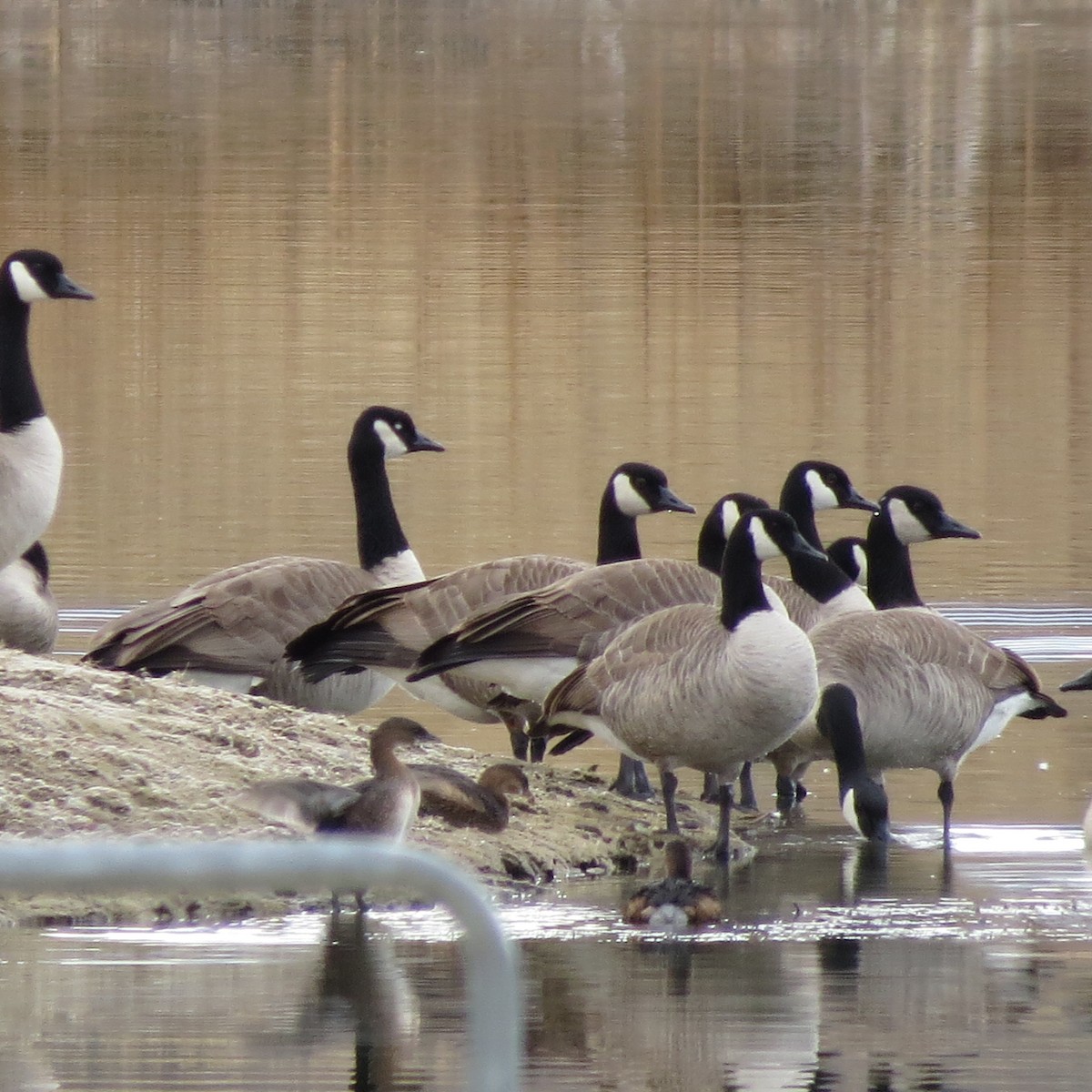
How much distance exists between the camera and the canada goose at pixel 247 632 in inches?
440

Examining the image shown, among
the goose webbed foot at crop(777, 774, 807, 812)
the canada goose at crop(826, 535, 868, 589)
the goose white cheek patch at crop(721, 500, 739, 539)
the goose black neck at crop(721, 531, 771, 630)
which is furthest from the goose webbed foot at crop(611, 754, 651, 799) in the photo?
the canada goose at crop(826, 535, 868, 589)

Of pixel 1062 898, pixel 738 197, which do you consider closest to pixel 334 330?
pixel 738 197

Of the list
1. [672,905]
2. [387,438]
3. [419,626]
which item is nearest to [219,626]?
[419,626]

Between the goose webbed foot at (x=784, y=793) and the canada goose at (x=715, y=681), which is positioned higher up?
the canada goose at (x=715, y=681)

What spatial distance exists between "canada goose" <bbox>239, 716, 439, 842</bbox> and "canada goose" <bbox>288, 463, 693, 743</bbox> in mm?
2104

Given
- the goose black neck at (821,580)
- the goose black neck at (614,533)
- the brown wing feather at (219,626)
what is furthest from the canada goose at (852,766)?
the brown wing feather at (219,626)

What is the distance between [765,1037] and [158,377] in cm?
2004

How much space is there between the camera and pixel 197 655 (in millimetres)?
11164

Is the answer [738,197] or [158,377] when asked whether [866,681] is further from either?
[738,197]

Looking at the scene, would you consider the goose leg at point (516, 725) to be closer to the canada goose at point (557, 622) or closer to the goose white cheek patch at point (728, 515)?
the canada goose at point (557, 622)

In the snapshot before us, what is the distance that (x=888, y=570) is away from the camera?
479 inches

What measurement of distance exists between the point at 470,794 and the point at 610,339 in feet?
63.5

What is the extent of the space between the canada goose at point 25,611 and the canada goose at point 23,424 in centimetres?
27

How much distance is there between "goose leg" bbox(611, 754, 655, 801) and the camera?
10578 mm
